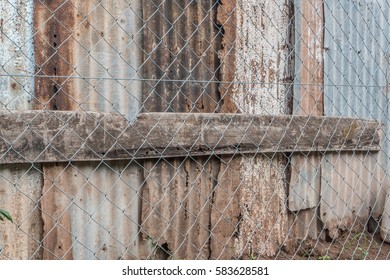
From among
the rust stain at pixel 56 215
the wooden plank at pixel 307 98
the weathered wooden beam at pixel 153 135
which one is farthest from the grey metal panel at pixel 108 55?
the wooden plank at pixel 307 98

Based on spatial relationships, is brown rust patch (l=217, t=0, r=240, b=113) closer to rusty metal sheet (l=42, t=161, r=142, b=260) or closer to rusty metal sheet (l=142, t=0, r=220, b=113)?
rusty metal sheet (l=142, t=0, r=220, b=113)

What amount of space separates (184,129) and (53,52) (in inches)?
30.3

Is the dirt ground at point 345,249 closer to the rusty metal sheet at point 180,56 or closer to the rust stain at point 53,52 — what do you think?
the rusty metal sheet at point 180,56

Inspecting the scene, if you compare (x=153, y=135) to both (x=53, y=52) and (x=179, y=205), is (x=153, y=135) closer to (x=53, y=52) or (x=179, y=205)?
(x=179, y=205)

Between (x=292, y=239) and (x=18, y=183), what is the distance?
1.84m

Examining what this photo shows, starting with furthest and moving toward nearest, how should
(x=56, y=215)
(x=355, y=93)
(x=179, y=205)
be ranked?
(x=355, y=93)
(x=179, y=205)
(x=56, y=215)

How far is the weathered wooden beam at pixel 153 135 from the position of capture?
234cm

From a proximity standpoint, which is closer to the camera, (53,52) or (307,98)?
(53,52)

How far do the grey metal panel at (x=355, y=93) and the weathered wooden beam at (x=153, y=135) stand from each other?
0.94 ft

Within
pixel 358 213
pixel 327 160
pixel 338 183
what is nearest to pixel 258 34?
pixel 327 160

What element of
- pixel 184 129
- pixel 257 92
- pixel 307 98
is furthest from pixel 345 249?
pixel 184 129

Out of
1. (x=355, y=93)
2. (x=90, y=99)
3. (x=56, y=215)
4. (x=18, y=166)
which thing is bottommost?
(x=56, y=215)

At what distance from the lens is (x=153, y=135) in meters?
2.67

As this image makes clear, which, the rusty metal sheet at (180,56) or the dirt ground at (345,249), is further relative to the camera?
the dirt ground at (345,249)
